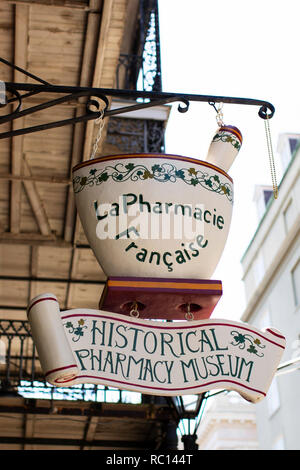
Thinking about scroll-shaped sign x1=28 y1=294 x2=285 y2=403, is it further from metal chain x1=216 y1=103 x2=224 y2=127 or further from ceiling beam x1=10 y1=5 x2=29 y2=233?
ceiling beam x1=10 y1=5 x2=29 y2=233

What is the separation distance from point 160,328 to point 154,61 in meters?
8.69

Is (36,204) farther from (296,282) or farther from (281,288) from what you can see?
(281,288)

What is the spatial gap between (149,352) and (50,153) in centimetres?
751

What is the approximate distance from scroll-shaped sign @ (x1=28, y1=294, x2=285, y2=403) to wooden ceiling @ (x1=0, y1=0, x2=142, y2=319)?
17.3 feet

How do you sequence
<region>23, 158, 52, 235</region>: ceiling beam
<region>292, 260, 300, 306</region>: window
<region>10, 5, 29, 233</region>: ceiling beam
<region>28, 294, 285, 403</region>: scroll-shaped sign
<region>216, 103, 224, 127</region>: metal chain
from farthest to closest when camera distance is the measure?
1. <region>292, 260, 300, 306</region>: window
2. <region>23, 158, 52, 235</region>: ceiling beam
3. <region>10, 5, 29, 233</region>: ceiling beam
4. <region>216, 103, 224, 127</region>: metal chain
5. <region>28, 294, 285, 403</region>: scroll-shaped sign

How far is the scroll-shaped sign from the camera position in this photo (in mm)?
2670

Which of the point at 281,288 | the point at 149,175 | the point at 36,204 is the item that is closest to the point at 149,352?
the point at 149,175

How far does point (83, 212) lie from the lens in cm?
319

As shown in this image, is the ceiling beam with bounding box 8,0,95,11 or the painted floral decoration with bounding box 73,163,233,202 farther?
the ceiling beam with bounding box 8,0,95,11

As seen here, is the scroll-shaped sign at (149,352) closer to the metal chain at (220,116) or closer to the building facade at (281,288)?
the metal chain at (220,116)

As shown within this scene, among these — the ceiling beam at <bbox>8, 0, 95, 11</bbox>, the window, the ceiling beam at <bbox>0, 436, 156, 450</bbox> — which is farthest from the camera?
the window

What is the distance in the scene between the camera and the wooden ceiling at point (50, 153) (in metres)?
7.64

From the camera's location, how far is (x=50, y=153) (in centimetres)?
995

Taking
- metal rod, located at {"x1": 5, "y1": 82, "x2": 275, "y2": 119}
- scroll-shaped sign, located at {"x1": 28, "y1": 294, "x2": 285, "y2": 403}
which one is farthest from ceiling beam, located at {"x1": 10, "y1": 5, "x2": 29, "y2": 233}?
scroll-shaped sign, located at {"x1": 28, "y1": 294, "x2": 285, "y2": 403}
